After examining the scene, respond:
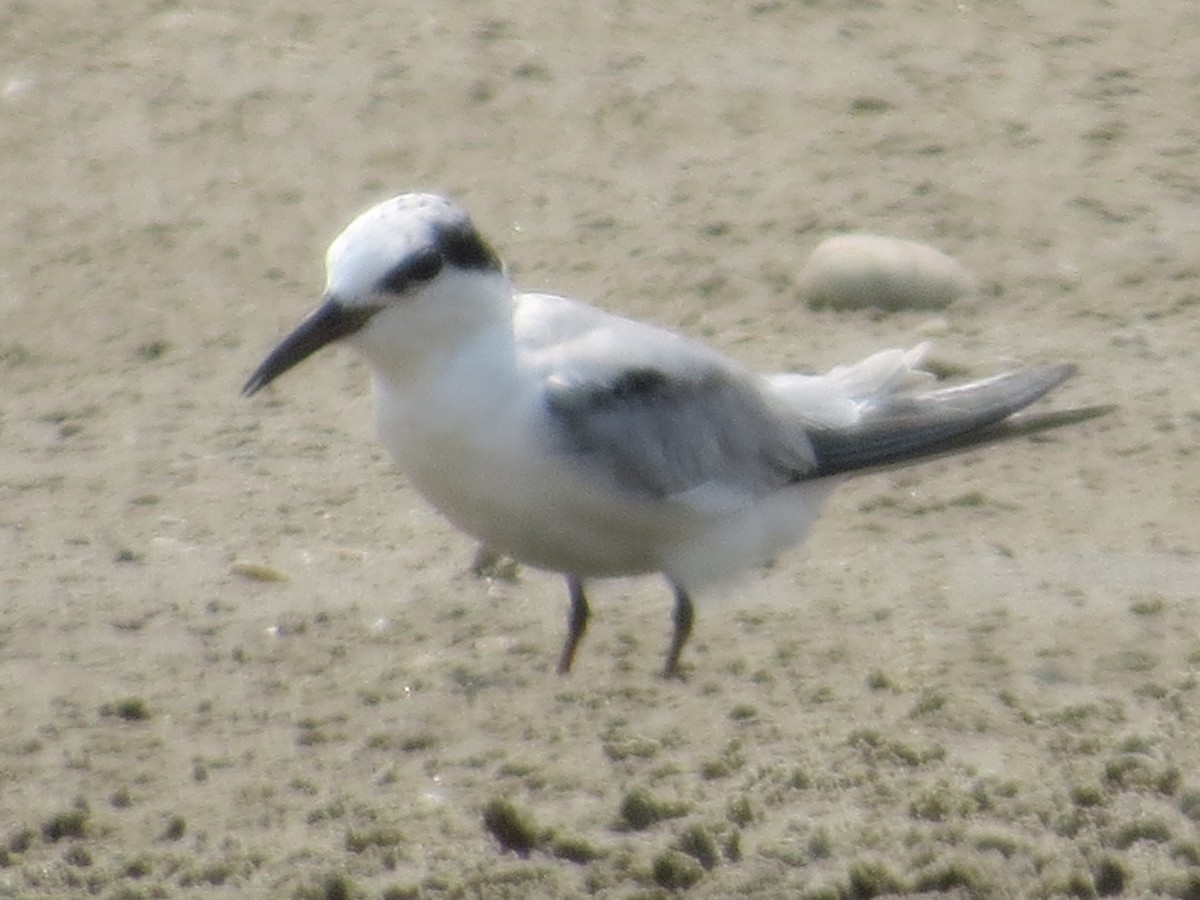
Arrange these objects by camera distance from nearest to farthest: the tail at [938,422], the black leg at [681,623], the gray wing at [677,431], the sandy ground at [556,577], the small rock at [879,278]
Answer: the sandy ground at [556,577] < the gray wing at [677,431] < the black leg at [681,623] < the tail at [938,422] < the small rock at [879,278]

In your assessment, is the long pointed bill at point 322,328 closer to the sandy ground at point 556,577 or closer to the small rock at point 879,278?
the sandy ground at point 556,577

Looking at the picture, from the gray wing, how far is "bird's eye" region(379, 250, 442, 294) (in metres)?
0.36

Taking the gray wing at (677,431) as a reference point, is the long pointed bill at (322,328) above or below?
above

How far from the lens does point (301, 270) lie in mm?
7504

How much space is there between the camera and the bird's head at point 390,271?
479cm

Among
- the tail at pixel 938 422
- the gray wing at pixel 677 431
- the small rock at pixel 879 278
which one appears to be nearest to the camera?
the gray wing at pixel 677 431

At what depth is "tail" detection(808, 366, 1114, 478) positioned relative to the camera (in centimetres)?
566

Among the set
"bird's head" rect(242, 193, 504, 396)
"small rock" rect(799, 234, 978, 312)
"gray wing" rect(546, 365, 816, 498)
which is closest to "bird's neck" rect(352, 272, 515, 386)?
"bird's head" rect(242, 193, 504, 396)

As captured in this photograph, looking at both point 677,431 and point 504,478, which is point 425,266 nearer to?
point 504,478

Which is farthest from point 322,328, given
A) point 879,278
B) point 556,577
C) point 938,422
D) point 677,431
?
point 879,278

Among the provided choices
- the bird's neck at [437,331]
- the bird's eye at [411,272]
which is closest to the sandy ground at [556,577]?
the bird's neck at [437,331]

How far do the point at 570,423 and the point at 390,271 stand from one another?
49 centimetres

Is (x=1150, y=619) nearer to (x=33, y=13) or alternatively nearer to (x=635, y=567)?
(x=635, y=567)

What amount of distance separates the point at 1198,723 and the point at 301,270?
11.6 feet
